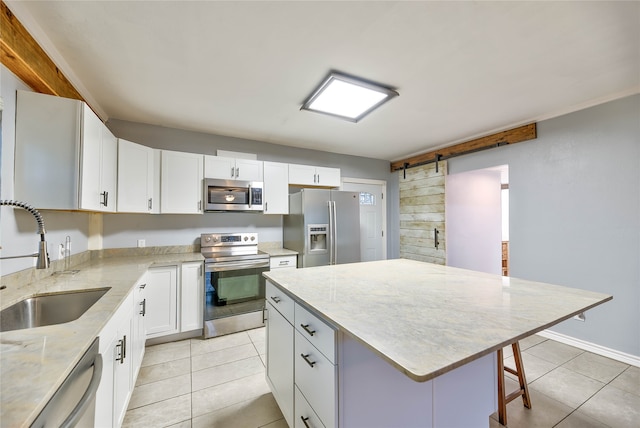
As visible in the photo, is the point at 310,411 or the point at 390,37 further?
the point at 390,37

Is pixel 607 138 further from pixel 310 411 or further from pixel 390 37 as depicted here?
pixel 310 411

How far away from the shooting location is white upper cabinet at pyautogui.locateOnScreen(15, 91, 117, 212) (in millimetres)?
1580

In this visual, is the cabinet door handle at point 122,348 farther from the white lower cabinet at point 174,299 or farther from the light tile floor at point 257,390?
the white lower cabinet at point 174,299

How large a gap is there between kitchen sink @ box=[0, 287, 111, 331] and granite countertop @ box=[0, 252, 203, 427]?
0.04m

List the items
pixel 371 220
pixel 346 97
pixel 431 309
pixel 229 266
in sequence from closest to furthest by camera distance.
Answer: pixel 431 309, pixel 346 97, pixel 229 266, pixel 371 220

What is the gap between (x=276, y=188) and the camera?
3533 mm

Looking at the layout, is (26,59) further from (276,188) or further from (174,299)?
(276,188)

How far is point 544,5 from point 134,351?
345 cm

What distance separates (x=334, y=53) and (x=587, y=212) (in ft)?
9.75

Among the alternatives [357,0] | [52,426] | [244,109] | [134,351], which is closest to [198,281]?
[134,351]

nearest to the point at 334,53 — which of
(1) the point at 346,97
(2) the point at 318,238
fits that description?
(1) the point at 346,97

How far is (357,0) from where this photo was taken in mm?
1374

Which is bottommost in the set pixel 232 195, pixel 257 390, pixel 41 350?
pixel 257 390

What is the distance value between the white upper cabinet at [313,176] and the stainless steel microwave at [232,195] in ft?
1.87
